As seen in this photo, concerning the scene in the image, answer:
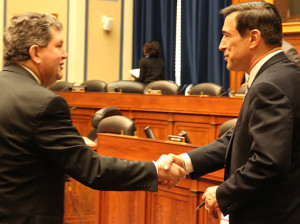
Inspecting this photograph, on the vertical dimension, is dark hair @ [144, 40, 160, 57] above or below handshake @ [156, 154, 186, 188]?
above

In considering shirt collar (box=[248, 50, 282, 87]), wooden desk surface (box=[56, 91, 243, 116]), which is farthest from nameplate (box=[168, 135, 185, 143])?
wooden desk surface (box=[56, 91, 243, 116])

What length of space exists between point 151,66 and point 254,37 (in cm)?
675

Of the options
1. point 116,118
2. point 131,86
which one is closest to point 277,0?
point 131,86

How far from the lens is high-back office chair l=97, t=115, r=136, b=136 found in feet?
13.8

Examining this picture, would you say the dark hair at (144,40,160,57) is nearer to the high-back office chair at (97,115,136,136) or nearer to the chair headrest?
the chair headrest

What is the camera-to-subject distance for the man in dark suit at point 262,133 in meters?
1.80

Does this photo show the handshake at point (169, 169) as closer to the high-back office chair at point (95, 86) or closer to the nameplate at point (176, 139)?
the nameplate at point (176, 139)

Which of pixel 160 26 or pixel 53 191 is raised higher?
pixel 160 26

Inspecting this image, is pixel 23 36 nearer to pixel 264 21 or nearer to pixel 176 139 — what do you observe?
pixel 264 21

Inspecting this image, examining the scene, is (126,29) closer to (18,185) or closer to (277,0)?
(277,0)

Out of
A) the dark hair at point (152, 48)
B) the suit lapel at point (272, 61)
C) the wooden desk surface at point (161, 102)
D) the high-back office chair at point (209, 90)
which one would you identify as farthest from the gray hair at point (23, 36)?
the dark hair at point (152, 48)

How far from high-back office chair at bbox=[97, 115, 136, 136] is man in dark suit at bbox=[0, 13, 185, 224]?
77.4 inches

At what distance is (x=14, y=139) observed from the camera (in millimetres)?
1934

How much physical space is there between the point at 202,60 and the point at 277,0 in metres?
3.33
